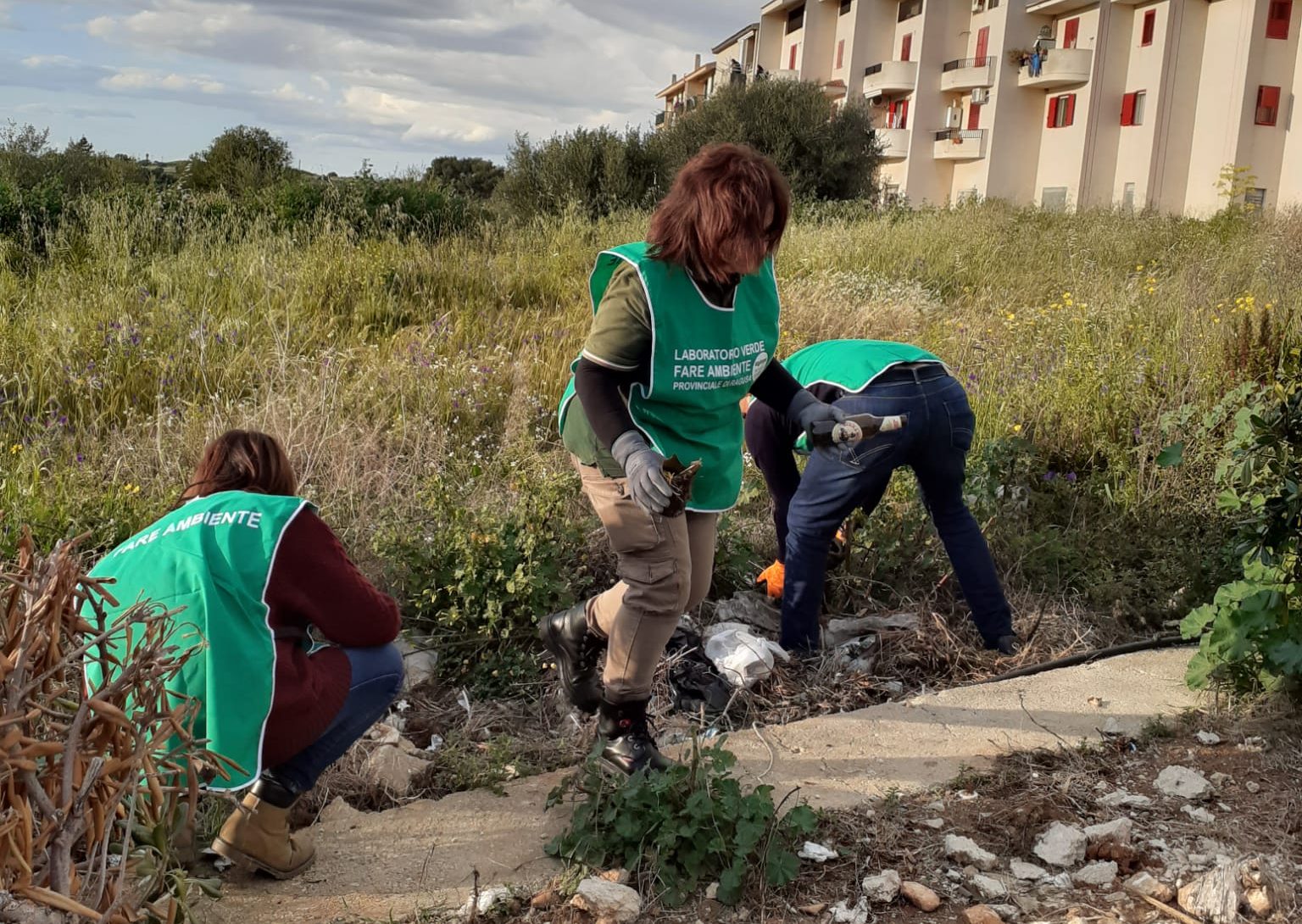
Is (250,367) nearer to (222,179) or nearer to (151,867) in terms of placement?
(151,867)

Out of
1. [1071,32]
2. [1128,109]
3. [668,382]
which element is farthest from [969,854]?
[1071,32]

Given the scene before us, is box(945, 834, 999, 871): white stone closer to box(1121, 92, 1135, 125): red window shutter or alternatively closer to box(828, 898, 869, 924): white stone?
box(828, 898, 869, 924): white stone

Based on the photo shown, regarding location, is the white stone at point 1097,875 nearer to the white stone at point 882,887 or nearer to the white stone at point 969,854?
the white stone at point 969,854

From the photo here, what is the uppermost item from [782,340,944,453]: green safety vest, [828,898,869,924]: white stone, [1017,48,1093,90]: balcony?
[1017,48,1093,90]: balcony

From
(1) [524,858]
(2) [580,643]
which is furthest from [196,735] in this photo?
(2) [580,643]

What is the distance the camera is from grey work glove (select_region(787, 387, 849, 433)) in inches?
130

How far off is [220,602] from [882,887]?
1.58 meters

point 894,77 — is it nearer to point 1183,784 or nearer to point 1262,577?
point 1262,577

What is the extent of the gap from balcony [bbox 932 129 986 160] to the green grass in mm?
28005

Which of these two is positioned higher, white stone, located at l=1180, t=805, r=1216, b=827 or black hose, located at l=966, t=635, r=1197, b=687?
black hose, located at l=966, t=635, r=1197, b=687

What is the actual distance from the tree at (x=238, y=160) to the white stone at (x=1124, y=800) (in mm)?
15005

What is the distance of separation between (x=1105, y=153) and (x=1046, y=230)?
21278 mm

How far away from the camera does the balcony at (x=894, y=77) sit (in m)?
37.9

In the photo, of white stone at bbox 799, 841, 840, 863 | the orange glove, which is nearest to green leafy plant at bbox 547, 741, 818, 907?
white stone at bbox 799, 841, 840, 863
